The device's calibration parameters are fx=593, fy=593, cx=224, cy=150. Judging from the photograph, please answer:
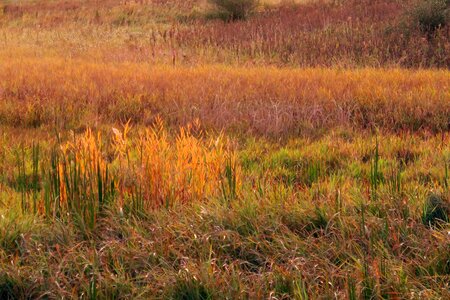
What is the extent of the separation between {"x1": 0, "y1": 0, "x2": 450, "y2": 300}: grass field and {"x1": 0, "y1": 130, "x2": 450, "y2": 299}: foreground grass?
1 cm

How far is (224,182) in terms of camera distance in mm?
4305

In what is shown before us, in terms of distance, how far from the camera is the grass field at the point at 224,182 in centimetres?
314

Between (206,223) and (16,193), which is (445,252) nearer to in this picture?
(206,223)

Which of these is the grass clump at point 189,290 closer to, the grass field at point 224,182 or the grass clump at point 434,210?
the grass field at point 224,182

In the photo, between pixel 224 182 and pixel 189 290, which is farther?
pixel 224 182

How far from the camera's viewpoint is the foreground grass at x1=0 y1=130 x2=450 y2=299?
3.04 m

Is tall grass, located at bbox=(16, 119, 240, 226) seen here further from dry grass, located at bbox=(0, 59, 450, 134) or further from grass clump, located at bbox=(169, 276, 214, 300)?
dry grass, located at bbox=(0, 59, 450, 134)

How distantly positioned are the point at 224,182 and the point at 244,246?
0.91 meters

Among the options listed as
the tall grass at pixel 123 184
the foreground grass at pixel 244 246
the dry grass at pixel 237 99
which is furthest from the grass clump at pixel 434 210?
the dry grass at pixel 237 99

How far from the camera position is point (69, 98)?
27.1 ft

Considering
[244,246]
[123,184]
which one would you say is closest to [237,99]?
[123,184]

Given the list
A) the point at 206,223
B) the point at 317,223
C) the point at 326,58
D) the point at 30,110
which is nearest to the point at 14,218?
the point at 206,223

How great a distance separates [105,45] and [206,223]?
13968mm

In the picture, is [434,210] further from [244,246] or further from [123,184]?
[123,184]
